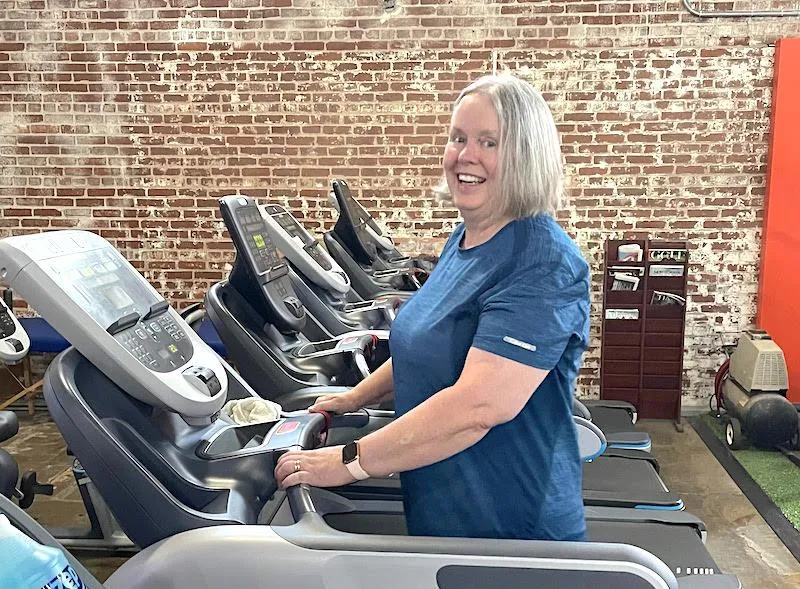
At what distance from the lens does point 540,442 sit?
1.44m

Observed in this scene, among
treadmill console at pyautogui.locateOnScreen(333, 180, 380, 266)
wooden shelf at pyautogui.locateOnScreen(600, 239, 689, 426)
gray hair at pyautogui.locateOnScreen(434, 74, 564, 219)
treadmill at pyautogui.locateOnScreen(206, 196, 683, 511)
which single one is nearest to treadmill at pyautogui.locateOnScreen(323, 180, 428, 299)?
treadmill console at pyautogui.locateOnScreen(333, 180, 380, 266)

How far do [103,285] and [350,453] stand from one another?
0.72 metres

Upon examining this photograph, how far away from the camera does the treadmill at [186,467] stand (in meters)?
1.37

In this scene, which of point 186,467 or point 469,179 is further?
point 186,467

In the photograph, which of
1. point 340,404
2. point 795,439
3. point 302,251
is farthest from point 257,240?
point 795,439

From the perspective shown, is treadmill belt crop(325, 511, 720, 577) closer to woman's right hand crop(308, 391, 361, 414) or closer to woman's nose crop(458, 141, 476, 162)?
woman's right hand crop(308, 391, 361, 414)

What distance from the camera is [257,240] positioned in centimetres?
300

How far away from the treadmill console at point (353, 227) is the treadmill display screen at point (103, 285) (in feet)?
8.52

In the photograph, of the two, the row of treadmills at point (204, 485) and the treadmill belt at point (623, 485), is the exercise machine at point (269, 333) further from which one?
the treadmill belt at point (623, 485)

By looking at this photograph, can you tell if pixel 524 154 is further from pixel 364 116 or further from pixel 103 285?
pixel 364 116

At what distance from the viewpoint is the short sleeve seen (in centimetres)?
132

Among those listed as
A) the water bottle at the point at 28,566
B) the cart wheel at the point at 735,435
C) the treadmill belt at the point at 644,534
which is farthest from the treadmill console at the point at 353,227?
the water bottle at the point at 28,566

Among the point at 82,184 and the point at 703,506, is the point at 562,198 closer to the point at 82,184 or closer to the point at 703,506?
the point at 703,506

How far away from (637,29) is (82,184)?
13.3 ft
